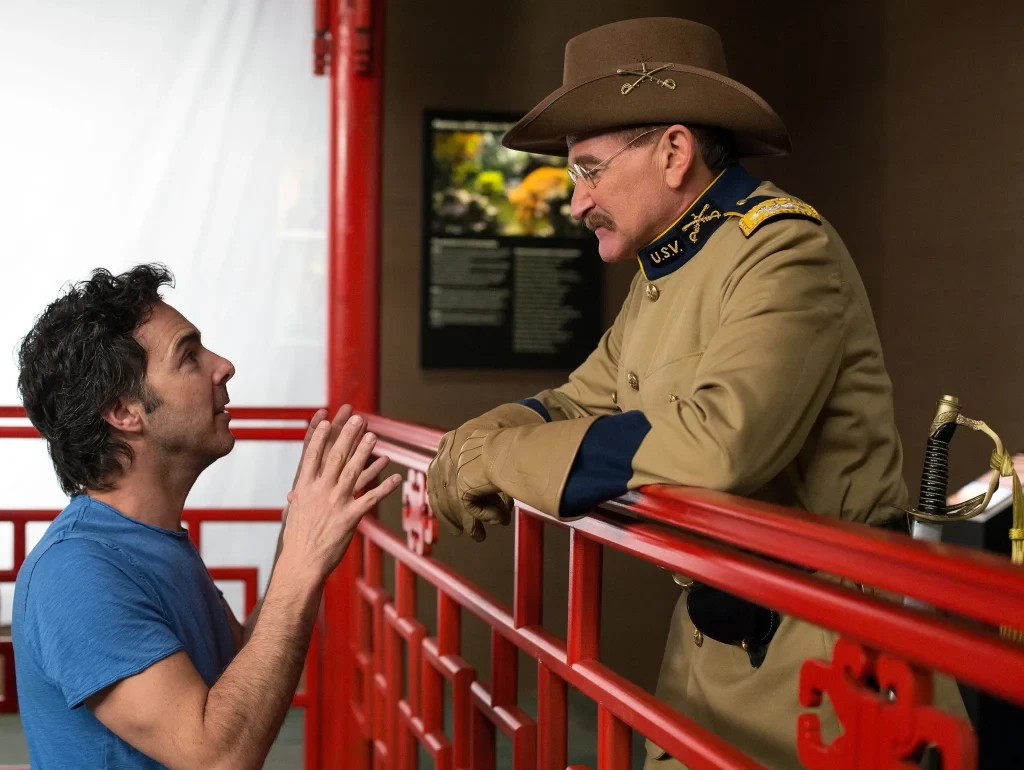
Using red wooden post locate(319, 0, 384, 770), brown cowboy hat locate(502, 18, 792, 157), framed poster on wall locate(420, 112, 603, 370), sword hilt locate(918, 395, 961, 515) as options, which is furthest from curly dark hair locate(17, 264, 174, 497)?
framed poster on wall locate(420, 112, 603, 370)

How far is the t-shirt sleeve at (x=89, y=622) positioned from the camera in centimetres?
132

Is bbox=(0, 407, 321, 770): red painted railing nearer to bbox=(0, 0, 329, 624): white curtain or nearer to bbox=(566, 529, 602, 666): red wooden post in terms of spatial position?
bbox=(0, 0, 329, 624): white curtain

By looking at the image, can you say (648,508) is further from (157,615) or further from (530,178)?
(530,178)

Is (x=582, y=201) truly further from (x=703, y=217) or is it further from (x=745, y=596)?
(x=745, y=596)

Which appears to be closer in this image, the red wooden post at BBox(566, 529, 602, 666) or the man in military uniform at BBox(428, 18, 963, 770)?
the man in military uniform at BBox(428, 18, 963, 770)

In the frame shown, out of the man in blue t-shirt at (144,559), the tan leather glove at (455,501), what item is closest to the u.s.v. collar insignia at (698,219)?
the tan leather glove at (455,501)

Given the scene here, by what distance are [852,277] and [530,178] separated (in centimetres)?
285

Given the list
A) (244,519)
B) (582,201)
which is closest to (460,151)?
(244,519)

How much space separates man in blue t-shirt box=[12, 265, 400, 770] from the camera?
1326mm

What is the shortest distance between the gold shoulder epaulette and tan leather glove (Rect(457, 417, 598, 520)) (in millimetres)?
357

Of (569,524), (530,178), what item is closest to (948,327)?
(530,178)

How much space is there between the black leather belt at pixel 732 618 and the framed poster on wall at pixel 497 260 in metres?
2.74

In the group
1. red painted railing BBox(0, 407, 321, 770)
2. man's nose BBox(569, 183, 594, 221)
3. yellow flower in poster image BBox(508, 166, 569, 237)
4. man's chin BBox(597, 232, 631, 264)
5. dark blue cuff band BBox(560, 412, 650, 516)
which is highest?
yellow flower in poster image BBox(508, 166, 569, 237)

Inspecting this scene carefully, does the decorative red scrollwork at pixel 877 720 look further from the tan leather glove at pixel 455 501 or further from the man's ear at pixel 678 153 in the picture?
the man's ear at pixel 678 153
